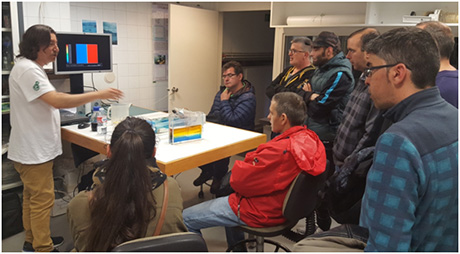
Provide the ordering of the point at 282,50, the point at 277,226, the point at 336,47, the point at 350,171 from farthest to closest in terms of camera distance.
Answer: the point at 282,50 < the point at 336,47 < the point at 277,226 < the point at 350,171

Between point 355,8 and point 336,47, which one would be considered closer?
point 336,47

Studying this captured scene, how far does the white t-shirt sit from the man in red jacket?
98 centimetres

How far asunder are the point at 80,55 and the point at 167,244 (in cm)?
257

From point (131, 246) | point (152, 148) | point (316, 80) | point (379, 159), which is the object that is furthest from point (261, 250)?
point (316, 80)

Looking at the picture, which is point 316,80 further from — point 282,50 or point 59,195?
point 59,195

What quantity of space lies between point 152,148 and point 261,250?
894 mm

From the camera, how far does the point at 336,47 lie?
258 cm

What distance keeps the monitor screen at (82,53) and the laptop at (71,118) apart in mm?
387

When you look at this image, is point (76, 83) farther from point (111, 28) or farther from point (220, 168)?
point (220, 168)

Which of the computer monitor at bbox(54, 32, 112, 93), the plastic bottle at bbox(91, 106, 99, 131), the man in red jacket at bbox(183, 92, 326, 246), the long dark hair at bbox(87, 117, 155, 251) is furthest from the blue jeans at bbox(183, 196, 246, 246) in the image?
the computer monitor at bbox(54, 32, 112, 93)

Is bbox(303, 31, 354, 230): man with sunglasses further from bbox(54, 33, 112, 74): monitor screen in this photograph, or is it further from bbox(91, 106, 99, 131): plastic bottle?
bbox(54, 33, 112, 74): monitor screen

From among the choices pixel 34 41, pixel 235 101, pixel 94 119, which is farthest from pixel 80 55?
pixel 235 101

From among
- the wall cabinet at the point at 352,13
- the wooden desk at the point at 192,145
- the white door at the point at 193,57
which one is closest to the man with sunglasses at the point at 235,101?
the wooden desk at the point at 192,145

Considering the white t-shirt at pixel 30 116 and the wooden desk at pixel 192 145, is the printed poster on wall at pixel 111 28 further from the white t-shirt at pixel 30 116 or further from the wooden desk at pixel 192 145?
the white t-shirt at pixel 30 116
